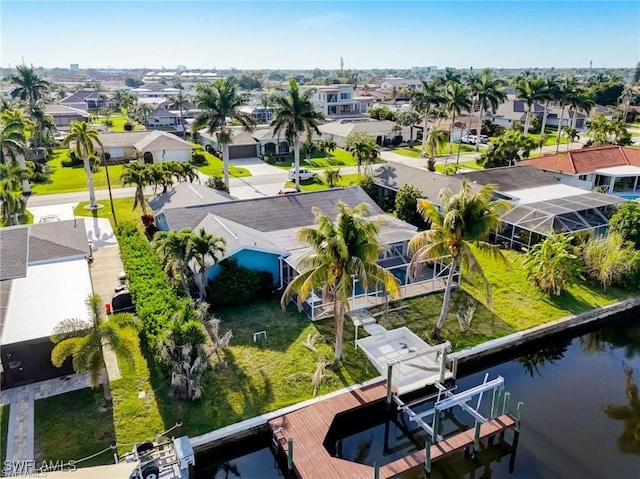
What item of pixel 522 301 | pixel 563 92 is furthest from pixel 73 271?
pixel 563 92

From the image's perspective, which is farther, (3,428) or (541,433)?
(541,433)

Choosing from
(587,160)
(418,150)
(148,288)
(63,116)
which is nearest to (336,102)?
(418,150)

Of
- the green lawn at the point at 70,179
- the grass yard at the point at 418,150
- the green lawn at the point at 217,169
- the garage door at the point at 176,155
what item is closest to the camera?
the green lawn at the point at 70,179

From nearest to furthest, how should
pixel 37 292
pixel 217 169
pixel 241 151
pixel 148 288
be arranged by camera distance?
pixel 37 292 < pixel 148 288 < pixel 217 169 < pixel 241 151

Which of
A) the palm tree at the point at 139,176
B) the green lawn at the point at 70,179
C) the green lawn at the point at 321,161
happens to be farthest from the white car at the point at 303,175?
the green lawn at the point at 70,179

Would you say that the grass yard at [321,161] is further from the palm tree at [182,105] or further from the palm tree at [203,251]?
the palm tree at [203,251]

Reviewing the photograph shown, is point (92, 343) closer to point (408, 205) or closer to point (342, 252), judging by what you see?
point (342, 252)
